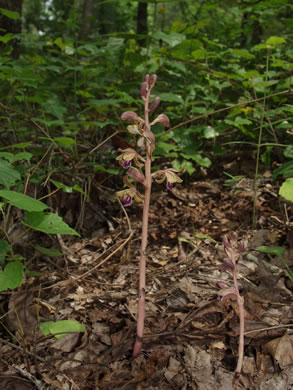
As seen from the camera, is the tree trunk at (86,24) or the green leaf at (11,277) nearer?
the green leaf at (11,277)

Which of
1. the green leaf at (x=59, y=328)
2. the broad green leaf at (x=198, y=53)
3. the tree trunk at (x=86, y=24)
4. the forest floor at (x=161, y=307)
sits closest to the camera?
the forest floor at (x=161, y=307)

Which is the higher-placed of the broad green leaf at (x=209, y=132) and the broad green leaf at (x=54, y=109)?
the broad green leaf at (x=54, y=109)

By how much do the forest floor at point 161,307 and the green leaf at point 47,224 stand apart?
375mm

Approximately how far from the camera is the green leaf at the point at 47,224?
1.62m

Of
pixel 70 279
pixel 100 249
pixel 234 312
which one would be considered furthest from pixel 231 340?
pixel 100 249

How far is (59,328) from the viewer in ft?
5.59

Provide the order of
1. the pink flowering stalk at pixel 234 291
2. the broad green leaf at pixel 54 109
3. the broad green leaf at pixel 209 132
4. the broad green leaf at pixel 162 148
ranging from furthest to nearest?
the broad green leaf at pixel 209 132, the broad green leaf at pixel 54 109, the broad green leaf at pixel 162 148, the pink flowering stalk at pixel 234 291

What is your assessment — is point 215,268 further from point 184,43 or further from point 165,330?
point 184,43

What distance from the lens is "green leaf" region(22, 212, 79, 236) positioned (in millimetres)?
1623

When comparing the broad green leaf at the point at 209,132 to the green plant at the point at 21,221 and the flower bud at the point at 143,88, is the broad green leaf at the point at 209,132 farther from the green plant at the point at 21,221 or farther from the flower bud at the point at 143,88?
the green plant at the point at 21,221

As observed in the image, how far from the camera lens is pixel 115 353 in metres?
1.65

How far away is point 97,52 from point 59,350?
333 centimetres

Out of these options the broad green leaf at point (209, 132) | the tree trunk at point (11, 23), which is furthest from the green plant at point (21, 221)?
the tree trunk at point (11, 23)

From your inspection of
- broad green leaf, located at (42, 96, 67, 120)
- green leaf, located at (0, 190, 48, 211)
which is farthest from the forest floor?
broad green leaf, located at (42, 96, 67, 120)
